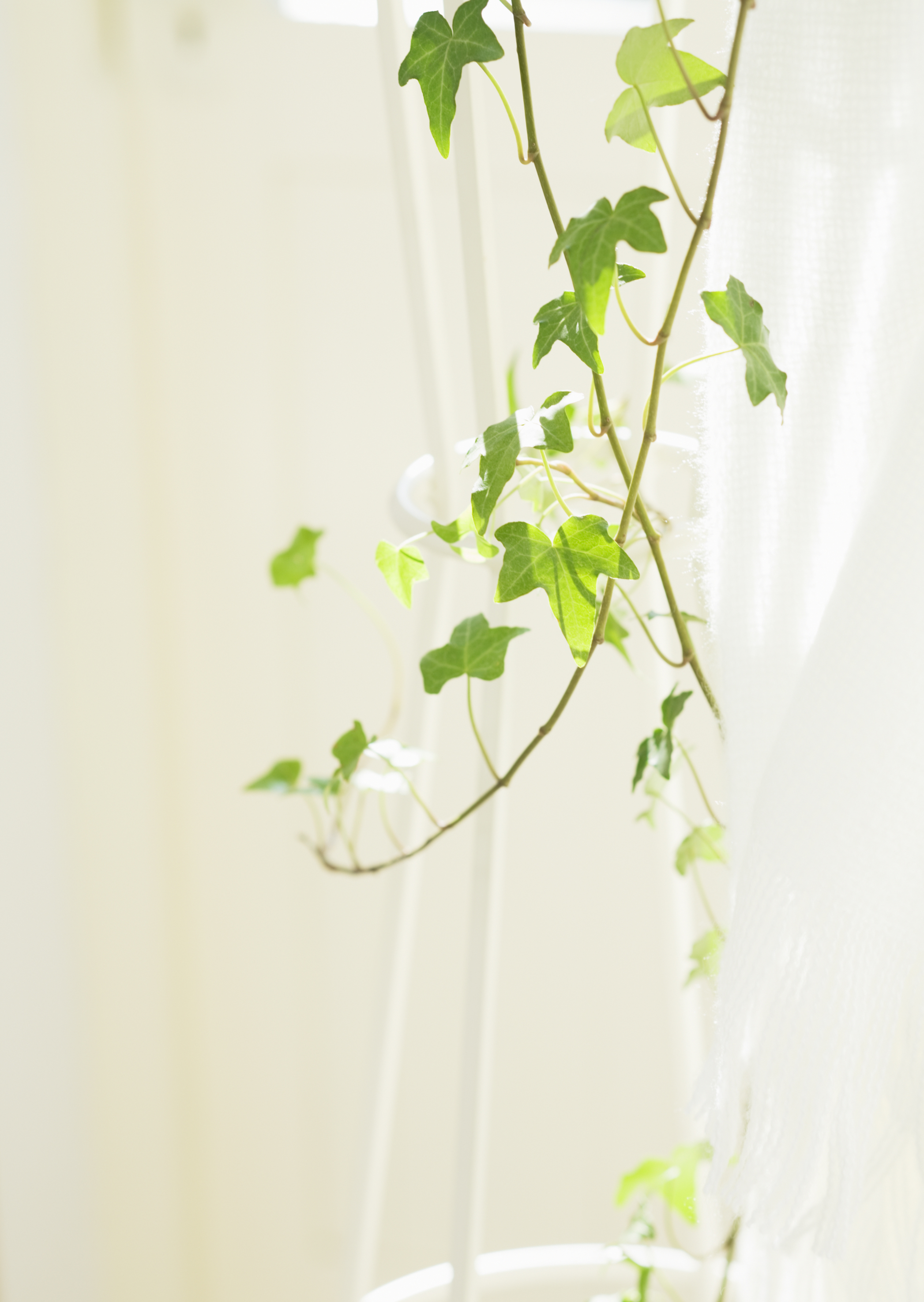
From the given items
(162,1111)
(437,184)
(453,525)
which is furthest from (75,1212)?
(437,184)

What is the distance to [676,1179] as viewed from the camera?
67 cm

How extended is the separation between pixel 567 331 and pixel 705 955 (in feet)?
1.25

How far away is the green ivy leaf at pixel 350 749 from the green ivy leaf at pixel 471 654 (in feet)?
0.22

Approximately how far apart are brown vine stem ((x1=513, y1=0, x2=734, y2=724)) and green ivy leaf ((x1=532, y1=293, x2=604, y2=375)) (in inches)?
0.6

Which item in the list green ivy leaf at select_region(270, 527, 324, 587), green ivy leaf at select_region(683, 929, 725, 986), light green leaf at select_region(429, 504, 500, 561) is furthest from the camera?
green ivy leaf at select_region(270, 527, 324, 587)

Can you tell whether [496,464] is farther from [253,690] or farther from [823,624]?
[253,690]

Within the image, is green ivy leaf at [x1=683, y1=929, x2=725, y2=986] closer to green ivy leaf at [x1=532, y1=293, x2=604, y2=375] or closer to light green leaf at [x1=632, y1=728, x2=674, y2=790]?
light green leaf at [x1=632, y1=728, x2=674, y2=790]

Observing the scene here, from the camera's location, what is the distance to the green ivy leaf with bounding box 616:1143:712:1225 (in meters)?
0.64

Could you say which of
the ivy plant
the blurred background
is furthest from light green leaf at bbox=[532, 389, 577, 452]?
the blurred background

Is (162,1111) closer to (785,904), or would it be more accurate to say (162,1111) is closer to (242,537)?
(242,537)

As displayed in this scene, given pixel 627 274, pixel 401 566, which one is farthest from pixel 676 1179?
pixel 627 274

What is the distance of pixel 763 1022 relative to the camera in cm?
38

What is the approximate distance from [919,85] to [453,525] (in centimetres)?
23

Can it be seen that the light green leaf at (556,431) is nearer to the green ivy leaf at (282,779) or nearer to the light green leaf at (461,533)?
the light green leaf at (461,533)
